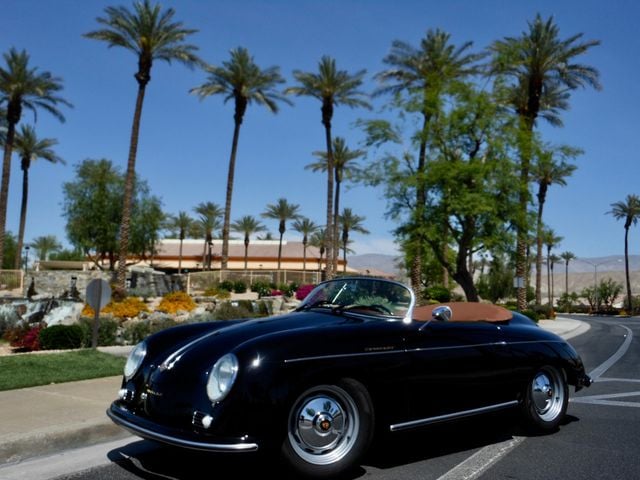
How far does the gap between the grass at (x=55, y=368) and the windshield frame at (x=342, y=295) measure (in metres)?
4.15

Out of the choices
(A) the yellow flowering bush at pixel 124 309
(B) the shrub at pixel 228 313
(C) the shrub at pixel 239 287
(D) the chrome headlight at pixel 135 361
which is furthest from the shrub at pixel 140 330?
(C) the shrub at pixel 239 287

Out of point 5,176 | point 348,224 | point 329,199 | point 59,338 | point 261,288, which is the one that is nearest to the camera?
point 59,338

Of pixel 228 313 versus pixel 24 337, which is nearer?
pixel 24 337

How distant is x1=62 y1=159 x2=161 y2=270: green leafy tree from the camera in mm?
48656

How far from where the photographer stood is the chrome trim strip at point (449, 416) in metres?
4.41

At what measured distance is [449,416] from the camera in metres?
4.74

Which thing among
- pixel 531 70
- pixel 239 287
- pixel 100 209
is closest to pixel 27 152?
pixel 100 209

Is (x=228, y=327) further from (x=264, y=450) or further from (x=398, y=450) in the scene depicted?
(x=398, y=450)

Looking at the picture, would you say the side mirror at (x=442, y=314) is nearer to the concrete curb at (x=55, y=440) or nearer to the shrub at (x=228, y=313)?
the concrete curb at (x=55, y=440)

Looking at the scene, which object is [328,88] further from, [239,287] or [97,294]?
[97,294]

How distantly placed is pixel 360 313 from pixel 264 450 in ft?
5.13

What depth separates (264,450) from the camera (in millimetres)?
3770

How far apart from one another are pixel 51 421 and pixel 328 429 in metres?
2.97

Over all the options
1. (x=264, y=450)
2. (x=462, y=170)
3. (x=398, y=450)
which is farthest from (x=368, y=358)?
(x=462, y=170)
